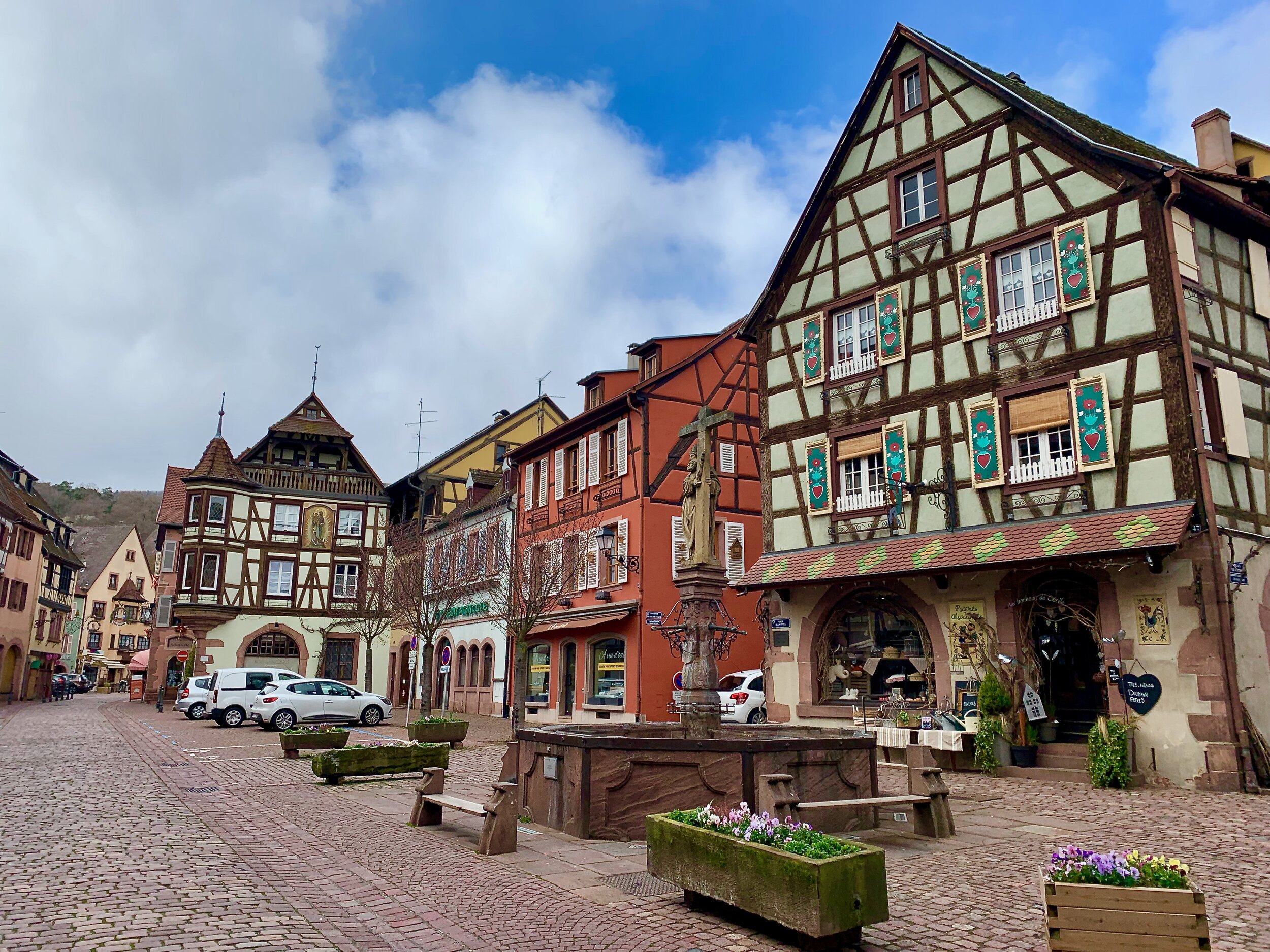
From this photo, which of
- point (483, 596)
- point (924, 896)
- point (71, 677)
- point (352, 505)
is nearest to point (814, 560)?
point (924, 896)

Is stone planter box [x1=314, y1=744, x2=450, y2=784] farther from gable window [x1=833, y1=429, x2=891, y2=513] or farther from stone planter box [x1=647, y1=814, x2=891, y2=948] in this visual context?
gable window [x1=833, y1=429, x2=891, y2=513]

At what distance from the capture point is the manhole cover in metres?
7.33

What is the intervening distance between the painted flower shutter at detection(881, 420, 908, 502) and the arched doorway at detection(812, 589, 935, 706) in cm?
216

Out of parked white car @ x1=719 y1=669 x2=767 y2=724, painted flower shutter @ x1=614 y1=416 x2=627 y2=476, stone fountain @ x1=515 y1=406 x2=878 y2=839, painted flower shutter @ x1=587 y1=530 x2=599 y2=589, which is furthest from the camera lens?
painted flower shutter @ x1=587 y1=530 x2=599 y2=589

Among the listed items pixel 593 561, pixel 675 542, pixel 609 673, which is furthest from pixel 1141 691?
pixel 593 561

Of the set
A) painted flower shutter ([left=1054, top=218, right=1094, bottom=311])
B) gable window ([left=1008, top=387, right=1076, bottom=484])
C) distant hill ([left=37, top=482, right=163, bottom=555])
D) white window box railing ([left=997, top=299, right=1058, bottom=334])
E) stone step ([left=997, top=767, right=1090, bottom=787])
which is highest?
distant hill ([left=37, top=482, right=163, bottom=555])

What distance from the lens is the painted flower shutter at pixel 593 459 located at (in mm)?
29125

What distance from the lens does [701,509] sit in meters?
12.3

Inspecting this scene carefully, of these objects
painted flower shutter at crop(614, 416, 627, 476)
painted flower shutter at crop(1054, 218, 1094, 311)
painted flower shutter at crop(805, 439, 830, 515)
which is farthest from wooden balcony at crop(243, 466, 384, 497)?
painted flower shutter at crop(1054, 218, 1094, 311)

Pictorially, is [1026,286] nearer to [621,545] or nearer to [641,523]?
[641,523]

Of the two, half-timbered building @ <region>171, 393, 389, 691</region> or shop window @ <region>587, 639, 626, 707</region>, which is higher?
half-timbered building @ <region>171, 393, 389, 691</region>

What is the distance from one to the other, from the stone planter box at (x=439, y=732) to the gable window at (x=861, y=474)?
9.07 m

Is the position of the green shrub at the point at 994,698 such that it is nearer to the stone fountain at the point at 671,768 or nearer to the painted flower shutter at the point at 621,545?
the stone fountain at the point at 671,768

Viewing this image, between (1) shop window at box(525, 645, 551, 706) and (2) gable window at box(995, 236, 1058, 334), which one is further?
(1) shop window at box(525, 645, 551, 706)
